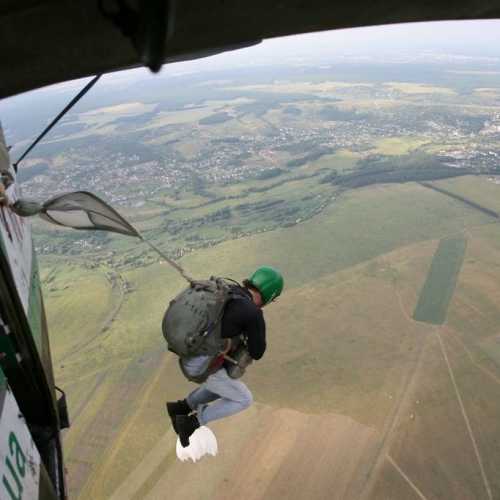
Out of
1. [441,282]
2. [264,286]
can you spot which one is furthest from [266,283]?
[441,282]

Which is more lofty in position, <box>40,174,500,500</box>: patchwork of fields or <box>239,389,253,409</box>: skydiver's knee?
<box>239,389,253,409</box>: skydiver's knee

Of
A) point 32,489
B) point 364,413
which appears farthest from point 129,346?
point 32,489

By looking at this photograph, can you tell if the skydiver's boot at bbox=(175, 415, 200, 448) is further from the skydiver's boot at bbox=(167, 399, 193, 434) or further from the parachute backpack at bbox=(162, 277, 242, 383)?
the parachute backpack at bbox=(162, 277, 242, 383)

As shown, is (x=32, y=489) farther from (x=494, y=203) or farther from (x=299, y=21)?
(x=494, y=203)

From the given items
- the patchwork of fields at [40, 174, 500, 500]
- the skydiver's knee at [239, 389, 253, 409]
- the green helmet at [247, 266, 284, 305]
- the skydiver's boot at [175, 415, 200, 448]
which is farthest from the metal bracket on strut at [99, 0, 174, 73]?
the patchwork of fields at [40, 174, 500, 500]

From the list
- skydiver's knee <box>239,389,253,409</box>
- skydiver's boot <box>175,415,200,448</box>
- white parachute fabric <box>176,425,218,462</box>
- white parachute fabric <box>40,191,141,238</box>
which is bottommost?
white parachute fabric <box>176,425,218,462</box>

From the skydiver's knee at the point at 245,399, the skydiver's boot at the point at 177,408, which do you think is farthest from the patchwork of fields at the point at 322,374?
the skydiver's knee at the point at 245,399

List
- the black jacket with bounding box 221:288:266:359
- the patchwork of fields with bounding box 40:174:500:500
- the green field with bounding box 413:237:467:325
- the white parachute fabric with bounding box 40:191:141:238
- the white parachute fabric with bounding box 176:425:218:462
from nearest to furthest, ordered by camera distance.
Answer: the white parachute fabric with bounding box 40:191:141:238 < the black jacket with bounding box 221:288:266:359 < the white parachute fabric with bounding box 176:425:218:462 < the patchwork of fields with bounding box 40:174:500:500 < the green field with bounding box 413:237:467:325

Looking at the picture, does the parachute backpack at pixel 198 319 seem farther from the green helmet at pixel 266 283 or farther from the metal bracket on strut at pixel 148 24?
the metal bracket on strut at pixel 148 24
